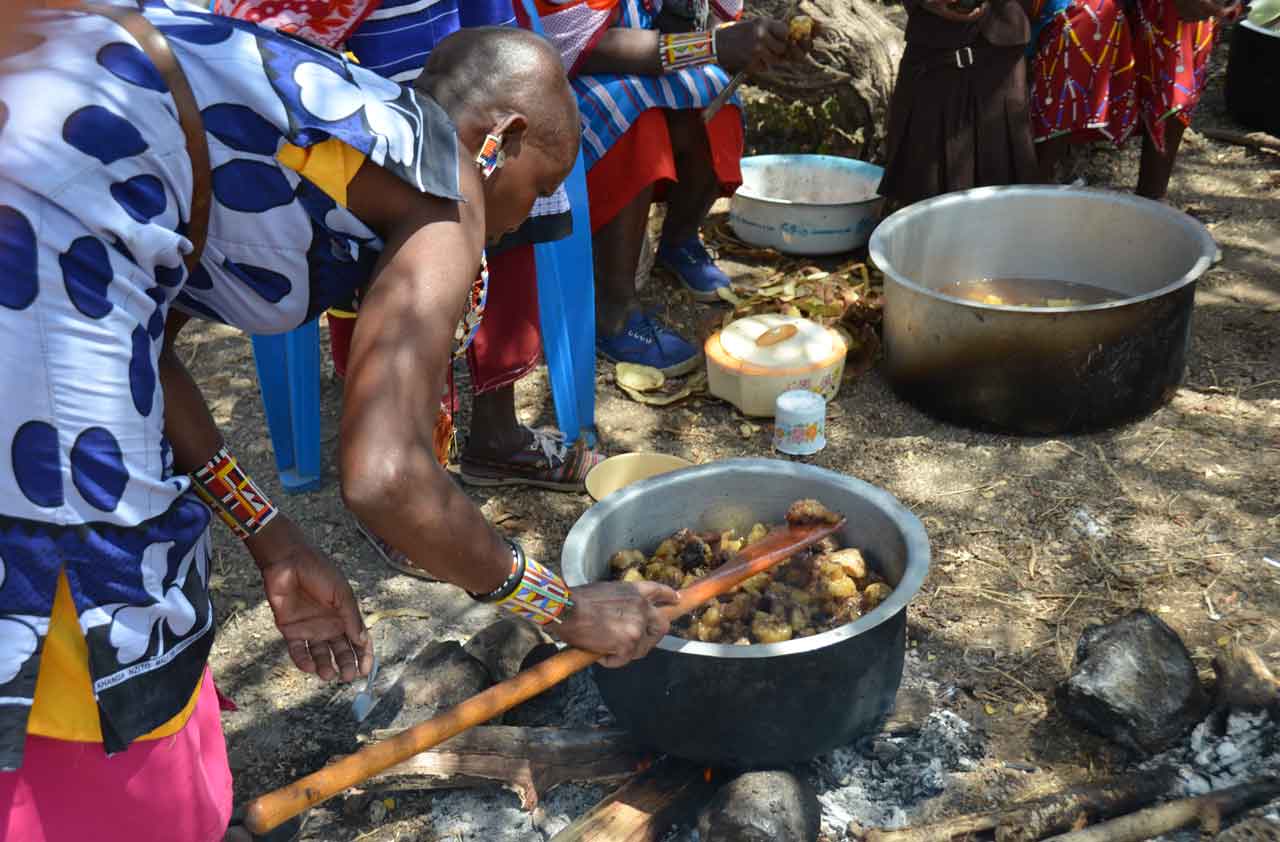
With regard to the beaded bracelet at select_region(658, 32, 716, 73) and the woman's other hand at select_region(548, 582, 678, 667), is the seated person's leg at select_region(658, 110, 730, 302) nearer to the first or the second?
the beaded bracelet at select_region(658, 32, 716, 73)

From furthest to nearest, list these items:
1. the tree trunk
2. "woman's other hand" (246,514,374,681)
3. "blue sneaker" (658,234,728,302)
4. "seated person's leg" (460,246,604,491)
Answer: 1. the tree trunk
2. "blue sneaker" (658,234,728,302)
3. "seated person's leg" (460,246,604,491)
4. "woman's other hand" (246,514,374,681)

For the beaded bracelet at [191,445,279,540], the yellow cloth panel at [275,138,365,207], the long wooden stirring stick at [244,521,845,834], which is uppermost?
the yellow cloth panel at [275,138,365,207]

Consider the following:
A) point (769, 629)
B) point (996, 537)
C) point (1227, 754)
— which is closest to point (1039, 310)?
point (996, 537)

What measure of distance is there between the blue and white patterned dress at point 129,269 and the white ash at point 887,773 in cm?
131

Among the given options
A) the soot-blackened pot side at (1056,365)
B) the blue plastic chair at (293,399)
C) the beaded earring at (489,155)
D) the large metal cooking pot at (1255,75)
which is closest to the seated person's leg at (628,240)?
the soot-blackened pot side at (1056,365)

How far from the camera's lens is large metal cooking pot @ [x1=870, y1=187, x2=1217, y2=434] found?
3.62 m

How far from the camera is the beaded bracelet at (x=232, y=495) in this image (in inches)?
73.0

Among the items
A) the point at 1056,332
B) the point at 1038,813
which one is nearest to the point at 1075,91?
the point at 1056,332

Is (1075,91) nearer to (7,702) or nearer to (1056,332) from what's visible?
(1056,332)

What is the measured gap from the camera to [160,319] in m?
1.45

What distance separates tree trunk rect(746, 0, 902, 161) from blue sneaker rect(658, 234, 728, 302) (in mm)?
901

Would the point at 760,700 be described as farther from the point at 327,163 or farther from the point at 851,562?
the point at 327,163

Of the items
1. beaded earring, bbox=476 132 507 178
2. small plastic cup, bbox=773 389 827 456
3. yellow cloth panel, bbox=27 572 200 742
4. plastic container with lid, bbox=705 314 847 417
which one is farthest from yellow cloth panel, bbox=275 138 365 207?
plastic container with lid, bbox=705 314 847 417

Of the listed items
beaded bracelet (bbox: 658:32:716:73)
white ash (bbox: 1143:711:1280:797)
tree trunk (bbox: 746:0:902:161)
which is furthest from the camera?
tree trunk (bbox: 746:0:902:161)
